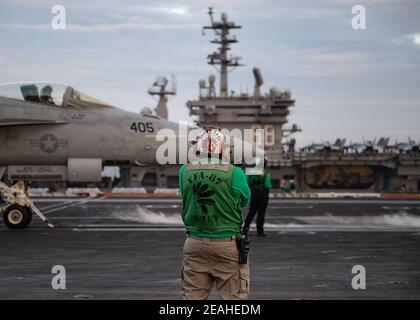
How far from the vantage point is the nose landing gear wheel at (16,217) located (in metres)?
21.2

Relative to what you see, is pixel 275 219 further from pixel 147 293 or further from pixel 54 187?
pixel 54 187

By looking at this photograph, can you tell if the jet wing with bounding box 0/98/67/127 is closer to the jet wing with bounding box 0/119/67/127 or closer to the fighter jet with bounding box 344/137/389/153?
the jet wing with bounding box 0/119/67/127

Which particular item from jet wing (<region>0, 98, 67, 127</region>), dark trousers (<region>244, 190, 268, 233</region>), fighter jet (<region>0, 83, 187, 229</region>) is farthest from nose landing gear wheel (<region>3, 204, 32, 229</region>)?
dark trousers (<region>244, 190, 268, 233</region>)

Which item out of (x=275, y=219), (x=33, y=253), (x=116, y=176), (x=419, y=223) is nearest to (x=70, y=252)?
(x=33, y=253)

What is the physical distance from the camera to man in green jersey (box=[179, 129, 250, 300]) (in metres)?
7.25

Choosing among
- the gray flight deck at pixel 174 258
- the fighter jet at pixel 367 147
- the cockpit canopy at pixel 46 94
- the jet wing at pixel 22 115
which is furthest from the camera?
the fighter jet at pixel 367 147

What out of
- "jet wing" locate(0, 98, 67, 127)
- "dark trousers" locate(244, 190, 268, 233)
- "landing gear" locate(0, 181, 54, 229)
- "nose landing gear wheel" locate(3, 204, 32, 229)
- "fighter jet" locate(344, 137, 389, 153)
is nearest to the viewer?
"dark trousers" locate(244, 190, 268, 233)

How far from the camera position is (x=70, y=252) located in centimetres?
1555

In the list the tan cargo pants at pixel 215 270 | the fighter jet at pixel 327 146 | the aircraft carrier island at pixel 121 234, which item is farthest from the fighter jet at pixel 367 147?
the tan cargo pants at pixel 215 270

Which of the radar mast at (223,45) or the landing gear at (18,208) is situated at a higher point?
the radar mast at (223,45)

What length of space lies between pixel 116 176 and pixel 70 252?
177 ft

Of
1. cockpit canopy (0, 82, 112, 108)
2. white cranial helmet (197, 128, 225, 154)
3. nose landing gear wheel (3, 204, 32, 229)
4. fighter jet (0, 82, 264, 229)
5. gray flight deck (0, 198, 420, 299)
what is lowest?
gray flight deck (0, 198, 420, 299)

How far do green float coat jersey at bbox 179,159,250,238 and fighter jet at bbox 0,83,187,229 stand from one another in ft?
43.5

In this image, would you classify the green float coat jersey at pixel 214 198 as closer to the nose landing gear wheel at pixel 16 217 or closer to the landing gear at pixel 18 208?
the landing gear at pixel 18 208
